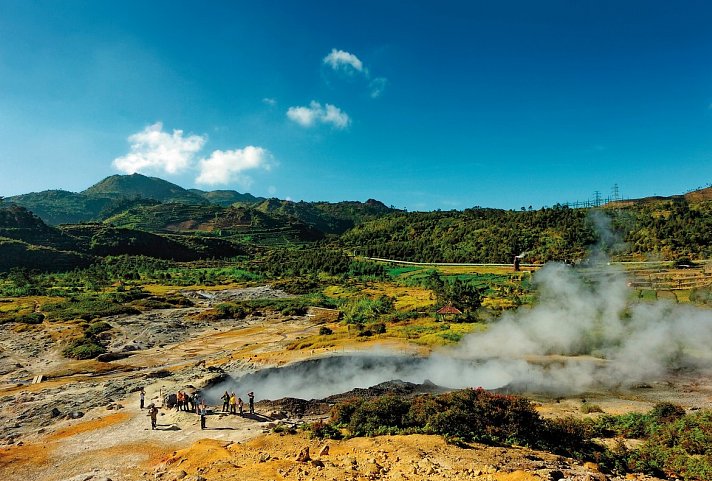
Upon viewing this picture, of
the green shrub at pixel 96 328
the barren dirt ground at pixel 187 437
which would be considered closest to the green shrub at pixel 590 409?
the barren dirt ground at pixel 187 437

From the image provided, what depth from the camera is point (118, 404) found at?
2420 cm

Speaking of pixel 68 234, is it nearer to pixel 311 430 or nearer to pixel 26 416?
pixel 26 416

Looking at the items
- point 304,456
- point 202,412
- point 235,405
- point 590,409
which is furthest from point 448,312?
point 304,456

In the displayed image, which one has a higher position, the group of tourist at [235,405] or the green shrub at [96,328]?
the green shrub at [96,328]

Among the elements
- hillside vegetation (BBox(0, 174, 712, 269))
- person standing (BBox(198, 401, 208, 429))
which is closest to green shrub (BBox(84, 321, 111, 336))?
person standing (BBox(198, 401, 208, 429))

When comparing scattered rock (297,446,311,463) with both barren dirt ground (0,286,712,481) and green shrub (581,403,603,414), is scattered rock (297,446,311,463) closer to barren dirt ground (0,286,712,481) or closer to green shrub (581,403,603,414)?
barren dirt ground (0,286,712,481)

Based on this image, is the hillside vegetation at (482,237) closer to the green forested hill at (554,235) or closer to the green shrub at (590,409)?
the green forested hill at (554,235)

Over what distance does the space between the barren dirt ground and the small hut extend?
11.3 m

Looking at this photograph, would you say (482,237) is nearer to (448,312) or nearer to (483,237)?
(483,237)

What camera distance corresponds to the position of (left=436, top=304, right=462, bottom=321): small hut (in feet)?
137

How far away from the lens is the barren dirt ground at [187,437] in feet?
43.3

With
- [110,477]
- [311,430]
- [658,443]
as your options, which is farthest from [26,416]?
[658,443]

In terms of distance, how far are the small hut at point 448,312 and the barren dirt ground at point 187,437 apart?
11.3 m

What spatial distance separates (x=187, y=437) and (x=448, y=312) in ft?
94.1
